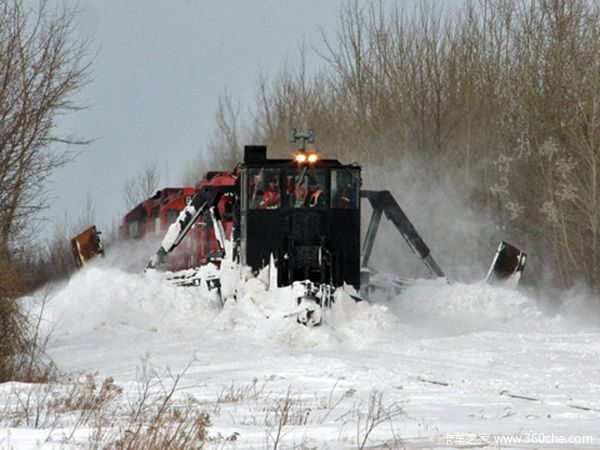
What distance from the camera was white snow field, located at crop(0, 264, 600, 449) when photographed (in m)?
9.94

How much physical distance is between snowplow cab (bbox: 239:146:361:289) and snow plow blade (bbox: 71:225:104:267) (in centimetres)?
477

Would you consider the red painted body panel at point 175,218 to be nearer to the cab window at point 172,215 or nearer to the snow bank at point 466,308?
the cab window at point 172,215

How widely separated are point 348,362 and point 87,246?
11104 millimetres

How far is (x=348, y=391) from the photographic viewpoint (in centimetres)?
1298

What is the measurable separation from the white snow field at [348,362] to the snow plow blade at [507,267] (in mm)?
1081

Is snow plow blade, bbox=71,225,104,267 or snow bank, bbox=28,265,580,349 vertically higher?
snow plow blade, bbox=71,225,104,267

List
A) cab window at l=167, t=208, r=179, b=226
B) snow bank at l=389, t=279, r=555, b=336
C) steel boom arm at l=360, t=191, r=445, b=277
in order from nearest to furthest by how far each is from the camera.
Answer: snow bank at l=389, t=279, r=555, b=336, steel boom arm at l=360, t=191, r=445, b=277, cab window at l=167, t=208, r=179, b=226

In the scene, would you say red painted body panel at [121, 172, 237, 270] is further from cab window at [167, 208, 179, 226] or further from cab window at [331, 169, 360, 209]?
cab window at [331, 169, 360, 209]

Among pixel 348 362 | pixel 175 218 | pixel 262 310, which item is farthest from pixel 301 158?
pixel 348 362

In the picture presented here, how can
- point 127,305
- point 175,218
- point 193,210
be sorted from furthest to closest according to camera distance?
point 175,218 → point 193,210 → point 127,305

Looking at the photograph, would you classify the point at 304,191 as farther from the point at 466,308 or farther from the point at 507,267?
the point at 507,267

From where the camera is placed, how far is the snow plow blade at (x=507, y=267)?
24.8m

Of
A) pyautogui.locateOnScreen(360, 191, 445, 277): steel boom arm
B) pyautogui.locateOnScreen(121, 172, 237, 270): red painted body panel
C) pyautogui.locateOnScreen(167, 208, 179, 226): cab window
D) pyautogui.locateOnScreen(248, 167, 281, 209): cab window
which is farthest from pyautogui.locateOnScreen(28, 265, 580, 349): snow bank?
pyautogui.locateOnScreen(167, 208, 179, 226): cab window

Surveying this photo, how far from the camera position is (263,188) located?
22625mm
